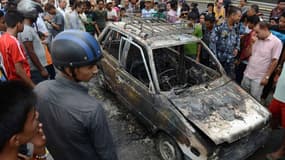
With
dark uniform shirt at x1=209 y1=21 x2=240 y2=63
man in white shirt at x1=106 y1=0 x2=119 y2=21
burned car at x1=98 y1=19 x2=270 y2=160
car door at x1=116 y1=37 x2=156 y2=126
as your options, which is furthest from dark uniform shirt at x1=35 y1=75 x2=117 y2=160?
man in white shirt at x1=106 y1=0 x2=119 y2=21

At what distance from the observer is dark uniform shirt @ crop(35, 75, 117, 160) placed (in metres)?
1.51

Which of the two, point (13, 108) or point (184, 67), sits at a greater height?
point (13, 108)

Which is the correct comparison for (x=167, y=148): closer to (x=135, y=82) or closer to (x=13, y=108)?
(x=135, y=82)

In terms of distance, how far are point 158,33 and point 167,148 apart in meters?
1.75

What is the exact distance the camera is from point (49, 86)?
5.36 ft

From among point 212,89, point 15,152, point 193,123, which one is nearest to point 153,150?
point 193,123

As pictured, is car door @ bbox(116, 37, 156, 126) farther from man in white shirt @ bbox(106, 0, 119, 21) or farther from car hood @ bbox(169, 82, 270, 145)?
man in white shirt @ bbox(106, 0, 119, 21)

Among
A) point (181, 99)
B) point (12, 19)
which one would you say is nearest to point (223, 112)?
point (181, 99)

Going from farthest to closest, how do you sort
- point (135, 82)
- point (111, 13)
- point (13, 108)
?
point (111, 13) → point (135, 82) → point (13, 108)

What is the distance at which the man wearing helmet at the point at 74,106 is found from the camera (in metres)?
1.52

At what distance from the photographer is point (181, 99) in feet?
10.6

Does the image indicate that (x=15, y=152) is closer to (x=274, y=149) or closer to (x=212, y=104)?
(x=212, y=104)

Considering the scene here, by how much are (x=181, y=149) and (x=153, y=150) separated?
744 mm

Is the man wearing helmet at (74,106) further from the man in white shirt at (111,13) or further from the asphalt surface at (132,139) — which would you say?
the man in white shirt at (111,13)
